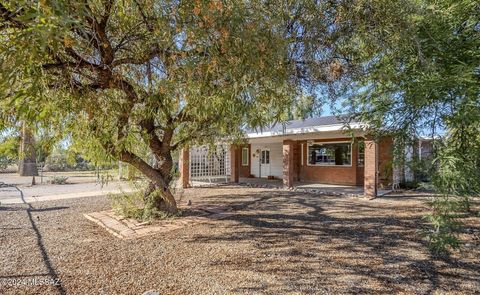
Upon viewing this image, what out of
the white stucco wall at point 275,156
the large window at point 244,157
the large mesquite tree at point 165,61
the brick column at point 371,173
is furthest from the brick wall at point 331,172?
the large mesquite tree at point 165,61

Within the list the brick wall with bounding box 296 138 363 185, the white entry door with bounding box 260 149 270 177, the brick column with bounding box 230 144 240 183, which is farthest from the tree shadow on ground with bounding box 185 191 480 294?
the white entry door with bounding box 260 149 270 177

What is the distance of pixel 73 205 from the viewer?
9547mm

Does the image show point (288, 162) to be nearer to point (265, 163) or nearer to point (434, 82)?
point (265, 163)

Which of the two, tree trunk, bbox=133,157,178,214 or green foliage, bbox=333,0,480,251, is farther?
tree trunk, bbox=133,157,178,214

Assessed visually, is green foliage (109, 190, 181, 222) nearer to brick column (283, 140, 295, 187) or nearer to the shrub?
the shrub

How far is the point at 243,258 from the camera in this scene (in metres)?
4.64

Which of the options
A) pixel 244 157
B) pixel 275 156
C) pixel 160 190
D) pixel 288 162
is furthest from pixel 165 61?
pixel 244 157

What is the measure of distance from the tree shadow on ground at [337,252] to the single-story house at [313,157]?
3891 mm

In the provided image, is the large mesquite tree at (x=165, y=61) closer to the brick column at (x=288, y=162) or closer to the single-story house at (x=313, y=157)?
the single-story house at (x=313, y=157)

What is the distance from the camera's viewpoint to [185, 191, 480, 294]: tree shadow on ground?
149 inches

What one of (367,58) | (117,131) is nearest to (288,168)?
(367,58)

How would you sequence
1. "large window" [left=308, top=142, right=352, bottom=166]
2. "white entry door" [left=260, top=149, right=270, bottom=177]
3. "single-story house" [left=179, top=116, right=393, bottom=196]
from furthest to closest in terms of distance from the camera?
"white entry door" [left=260, top=149, right=270, bottom=177] < "large window" [left=308, top=142, right=352, bottom=166] < "single-story house" [left=179, top=116, right=393, bottom=196]

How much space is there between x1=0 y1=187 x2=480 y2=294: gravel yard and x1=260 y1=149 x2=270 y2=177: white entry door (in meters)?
11.3

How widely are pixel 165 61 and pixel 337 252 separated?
4.10 m
